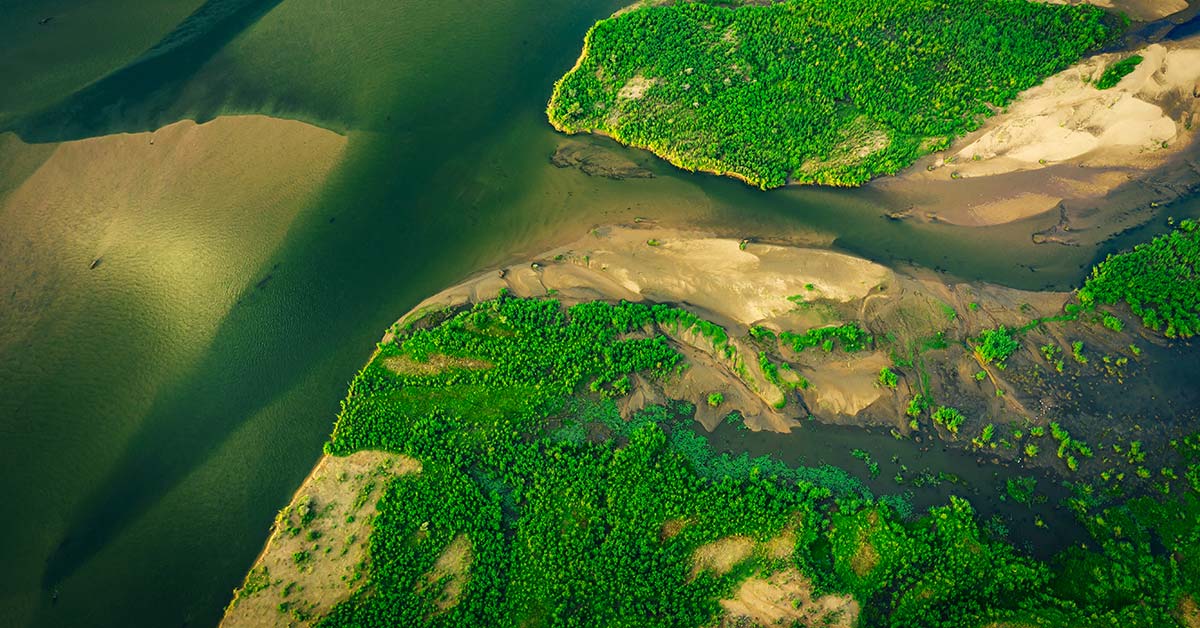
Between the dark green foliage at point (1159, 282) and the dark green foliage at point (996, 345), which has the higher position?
the dark green foliage at point (1159, 282)

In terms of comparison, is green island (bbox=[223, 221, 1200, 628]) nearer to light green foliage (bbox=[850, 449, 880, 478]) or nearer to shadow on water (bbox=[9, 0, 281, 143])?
light green foliage (bbox=[850, 449, 880, 478])

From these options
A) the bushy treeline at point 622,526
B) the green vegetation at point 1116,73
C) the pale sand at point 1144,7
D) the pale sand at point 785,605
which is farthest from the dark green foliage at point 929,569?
the pale sand at point 1144,7

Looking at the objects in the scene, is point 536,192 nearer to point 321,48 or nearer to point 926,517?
point 321,48

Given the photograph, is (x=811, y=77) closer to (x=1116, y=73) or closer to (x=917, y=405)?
(x=1116, y=73)

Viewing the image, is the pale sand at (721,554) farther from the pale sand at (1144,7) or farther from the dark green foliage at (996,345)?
the pale sand at (1144,7)

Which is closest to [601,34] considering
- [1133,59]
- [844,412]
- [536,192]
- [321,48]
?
[536,192]

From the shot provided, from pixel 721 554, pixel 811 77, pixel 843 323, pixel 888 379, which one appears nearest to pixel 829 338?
pixel 843 323

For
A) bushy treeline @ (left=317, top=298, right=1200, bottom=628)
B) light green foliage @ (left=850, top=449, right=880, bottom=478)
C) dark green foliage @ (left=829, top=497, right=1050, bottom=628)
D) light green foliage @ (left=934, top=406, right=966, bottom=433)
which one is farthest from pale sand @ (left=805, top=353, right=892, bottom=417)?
dark green foliage @ (left=829, top=497, right=1050, bottom=628)
